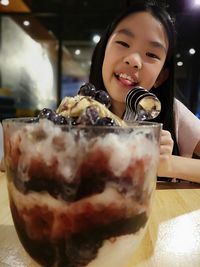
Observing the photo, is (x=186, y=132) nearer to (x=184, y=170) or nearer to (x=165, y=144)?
(x=184, y=170)

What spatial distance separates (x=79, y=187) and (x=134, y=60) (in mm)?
929

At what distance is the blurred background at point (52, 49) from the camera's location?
5.86 meters

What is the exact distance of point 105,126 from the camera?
409 millimetres

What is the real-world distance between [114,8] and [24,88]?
224 cm

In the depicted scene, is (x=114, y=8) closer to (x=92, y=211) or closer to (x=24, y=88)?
(x=24, y=88)

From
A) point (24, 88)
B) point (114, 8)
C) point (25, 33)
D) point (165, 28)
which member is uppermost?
point (114, 8)

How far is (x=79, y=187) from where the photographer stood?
406 millimetres

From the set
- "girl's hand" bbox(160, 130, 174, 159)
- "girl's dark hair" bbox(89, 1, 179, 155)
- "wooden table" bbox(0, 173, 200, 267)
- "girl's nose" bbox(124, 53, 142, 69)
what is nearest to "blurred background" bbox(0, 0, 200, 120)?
"girl's dark hair" bbox(89, 1, 179, 155)

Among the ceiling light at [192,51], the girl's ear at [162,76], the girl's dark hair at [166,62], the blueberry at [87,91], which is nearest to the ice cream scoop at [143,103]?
the blueberry at [87,91]

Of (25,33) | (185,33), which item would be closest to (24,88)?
(25,33)

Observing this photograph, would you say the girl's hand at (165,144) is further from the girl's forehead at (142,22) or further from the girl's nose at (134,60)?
the girl's forehead at (142,22)

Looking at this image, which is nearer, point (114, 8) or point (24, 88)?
point (114, 8)

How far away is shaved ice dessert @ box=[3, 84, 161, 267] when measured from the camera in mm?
403

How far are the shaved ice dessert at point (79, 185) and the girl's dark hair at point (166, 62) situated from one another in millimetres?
1084
